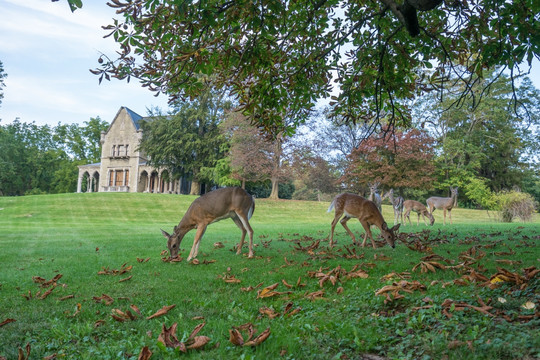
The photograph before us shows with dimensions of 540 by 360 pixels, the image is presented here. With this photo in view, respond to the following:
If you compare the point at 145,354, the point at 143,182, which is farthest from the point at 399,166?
the point at 143,182

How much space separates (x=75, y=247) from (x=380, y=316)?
29.8 ft

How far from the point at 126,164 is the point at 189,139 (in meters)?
17.8

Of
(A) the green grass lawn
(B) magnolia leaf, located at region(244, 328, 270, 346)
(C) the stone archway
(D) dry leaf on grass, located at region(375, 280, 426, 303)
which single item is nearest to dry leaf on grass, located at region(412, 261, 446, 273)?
(A) the green grass lawn

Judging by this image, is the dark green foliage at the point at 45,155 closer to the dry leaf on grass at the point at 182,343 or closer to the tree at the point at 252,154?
the tree at the point at 252,154

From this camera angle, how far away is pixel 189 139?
1826 inches

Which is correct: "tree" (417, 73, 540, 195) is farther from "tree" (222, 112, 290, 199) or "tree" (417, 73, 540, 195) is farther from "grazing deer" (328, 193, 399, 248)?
"grazing deer" (328, 193, 399, 248)

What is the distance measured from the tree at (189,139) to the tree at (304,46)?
38.0m

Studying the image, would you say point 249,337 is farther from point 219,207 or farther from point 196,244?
point 219,207

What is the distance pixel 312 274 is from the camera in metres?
5.29

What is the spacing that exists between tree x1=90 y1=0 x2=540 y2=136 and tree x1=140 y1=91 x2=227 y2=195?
38.0 metres

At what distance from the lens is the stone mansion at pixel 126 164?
57.2 m

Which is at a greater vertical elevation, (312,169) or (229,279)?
(312,169)

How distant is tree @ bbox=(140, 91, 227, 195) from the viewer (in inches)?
1823

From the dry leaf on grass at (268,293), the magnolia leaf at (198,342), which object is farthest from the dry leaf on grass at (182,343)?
the dry leaf on grass at (268,293)
